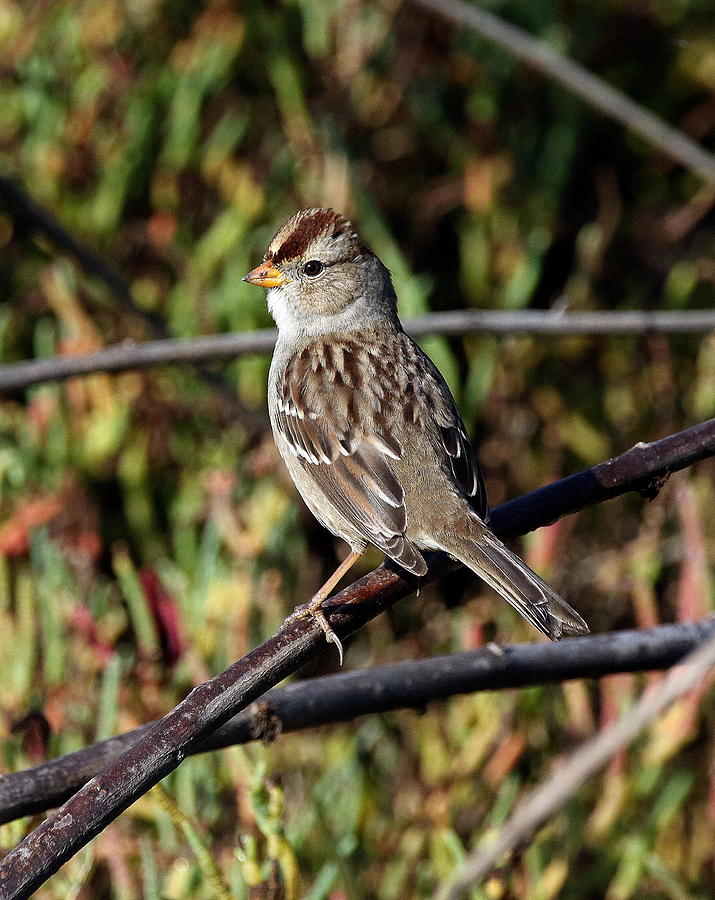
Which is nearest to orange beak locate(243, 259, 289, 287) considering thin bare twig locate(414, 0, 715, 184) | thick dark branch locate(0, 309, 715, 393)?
thick dark branch locate(0, 309, 715, 393)

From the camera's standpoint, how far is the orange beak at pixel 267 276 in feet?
9.39

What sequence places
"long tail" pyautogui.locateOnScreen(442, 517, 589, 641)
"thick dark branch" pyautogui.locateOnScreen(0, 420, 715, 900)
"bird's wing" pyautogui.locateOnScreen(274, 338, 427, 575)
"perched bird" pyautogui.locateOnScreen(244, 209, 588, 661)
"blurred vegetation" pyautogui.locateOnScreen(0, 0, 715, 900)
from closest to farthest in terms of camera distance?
"thick dark branch" pyautogui.locateOnScreen(0, 420, 715, 900), "long tail" pyautogui.locateOnScreen(442, 517, 589, 641), "perched bird" pyautogui.locateOnScreen(244, 209, 588, 661), "bird's wing" pyautogui.locateOnScreen(274, 338, 427, 575), "blurred vegetation" pyautogui.locateOnScreen(0, 0, 715, 900)

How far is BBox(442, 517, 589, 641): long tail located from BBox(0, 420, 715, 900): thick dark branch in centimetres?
14

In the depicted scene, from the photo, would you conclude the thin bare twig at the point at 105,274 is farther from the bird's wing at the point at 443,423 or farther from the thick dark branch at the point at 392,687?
the thick dark branch at the point at 392,687

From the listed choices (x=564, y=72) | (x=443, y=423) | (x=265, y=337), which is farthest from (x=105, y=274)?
(x=564, y=72)

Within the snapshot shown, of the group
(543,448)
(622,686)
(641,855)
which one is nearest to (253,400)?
(543,448)

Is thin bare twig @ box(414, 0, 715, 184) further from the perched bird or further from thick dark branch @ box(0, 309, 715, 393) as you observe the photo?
the perched bird

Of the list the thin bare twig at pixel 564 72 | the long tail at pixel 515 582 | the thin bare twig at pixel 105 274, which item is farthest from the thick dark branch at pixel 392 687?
the thin bare twig at pixel 564 72

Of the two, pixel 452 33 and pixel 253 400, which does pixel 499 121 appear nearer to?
pixel 452 33

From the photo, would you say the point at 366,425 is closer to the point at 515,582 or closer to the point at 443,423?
the point at 443,423

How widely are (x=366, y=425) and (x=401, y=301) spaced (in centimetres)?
109

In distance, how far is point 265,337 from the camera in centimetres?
293

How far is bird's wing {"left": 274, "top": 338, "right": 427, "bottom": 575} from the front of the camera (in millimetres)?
2410

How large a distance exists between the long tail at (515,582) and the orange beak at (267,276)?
35.0 inches
